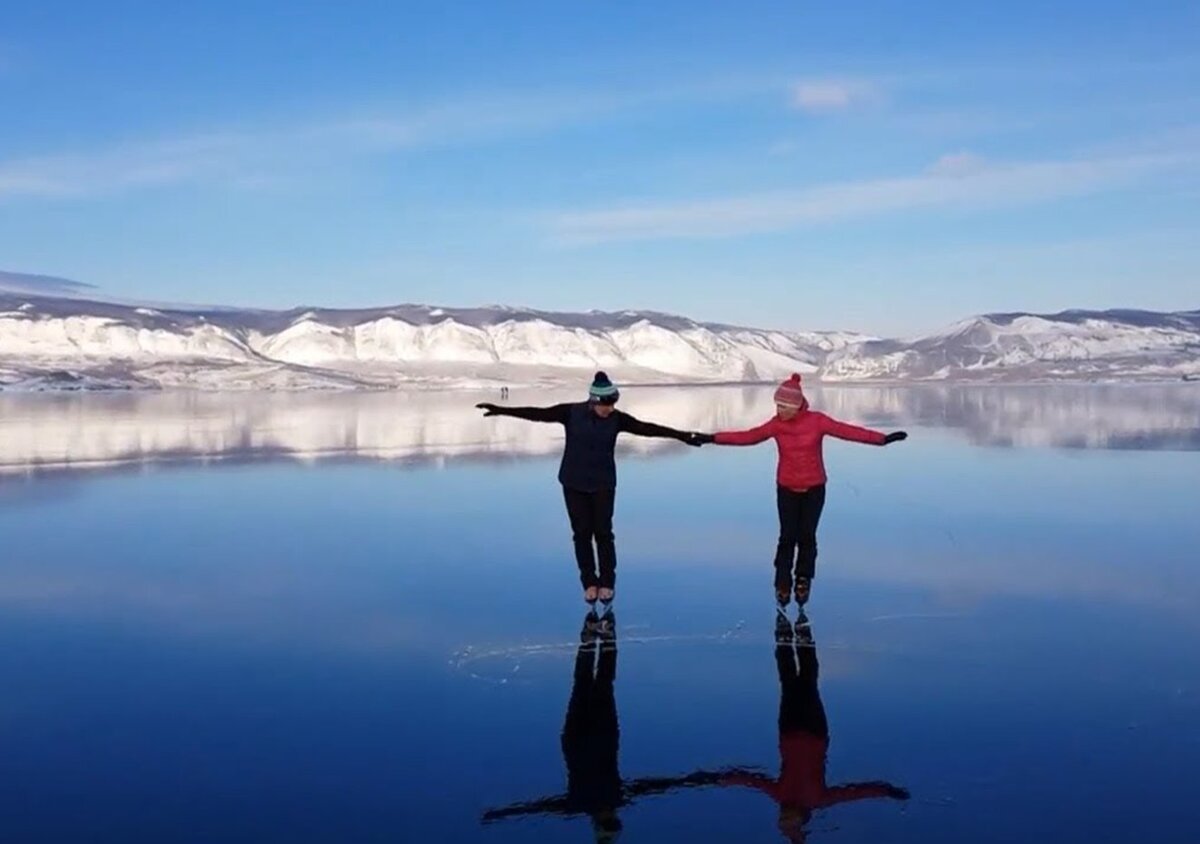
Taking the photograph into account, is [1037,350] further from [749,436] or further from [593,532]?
[593,532]

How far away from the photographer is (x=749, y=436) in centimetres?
849

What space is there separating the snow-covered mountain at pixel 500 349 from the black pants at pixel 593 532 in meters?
79.8

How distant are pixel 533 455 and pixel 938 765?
54.9 ft

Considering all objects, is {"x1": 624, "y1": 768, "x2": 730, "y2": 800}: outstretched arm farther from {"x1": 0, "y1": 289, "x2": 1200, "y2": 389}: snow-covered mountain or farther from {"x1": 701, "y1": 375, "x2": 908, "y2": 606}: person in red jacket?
{"x1": 0, "y1": 289, "x2": 1200, "y2": 389}: snow-covered mountain

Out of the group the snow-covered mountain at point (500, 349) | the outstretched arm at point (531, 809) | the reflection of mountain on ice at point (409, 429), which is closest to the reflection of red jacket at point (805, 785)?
the outstretched arm at point (531, 809)

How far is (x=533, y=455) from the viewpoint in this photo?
70.3 ft

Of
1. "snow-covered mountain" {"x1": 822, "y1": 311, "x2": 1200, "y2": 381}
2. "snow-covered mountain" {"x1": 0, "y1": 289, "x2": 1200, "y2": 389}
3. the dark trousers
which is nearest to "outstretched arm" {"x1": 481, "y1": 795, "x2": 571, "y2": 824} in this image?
the dark trousers

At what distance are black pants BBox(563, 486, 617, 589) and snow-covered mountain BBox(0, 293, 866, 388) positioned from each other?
9758 centimetres

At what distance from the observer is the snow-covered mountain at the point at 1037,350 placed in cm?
10356

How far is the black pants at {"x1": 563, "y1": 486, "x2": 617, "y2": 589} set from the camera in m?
7.98

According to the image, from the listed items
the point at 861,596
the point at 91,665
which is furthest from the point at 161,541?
the point at 861,596

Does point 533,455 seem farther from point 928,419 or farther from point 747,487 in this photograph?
point 928,419

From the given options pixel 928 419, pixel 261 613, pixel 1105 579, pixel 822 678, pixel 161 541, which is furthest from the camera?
pixel 928 419

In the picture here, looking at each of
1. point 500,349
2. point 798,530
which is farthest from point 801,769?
point 500,349
